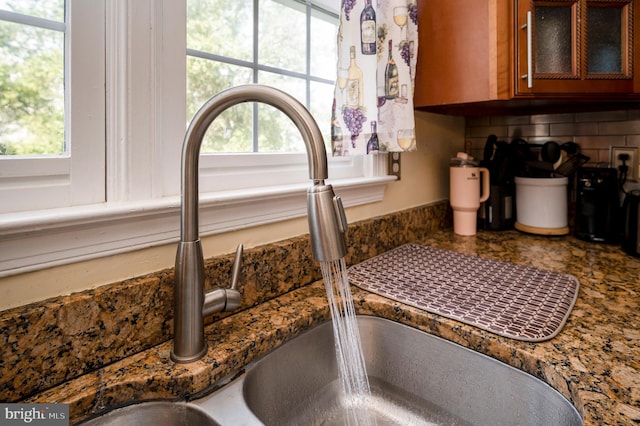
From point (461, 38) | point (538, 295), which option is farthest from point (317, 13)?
point (538, 295)

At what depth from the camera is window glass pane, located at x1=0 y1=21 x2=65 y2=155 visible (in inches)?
21.6

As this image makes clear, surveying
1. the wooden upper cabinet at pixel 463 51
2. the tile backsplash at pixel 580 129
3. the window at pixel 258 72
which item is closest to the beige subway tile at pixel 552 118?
the tile backsplash at pixel 580 129

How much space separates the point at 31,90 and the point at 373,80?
0.76 m

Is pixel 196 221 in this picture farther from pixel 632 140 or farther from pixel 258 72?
pixel 632 140

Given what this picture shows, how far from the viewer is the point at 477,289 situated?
0.85 meters

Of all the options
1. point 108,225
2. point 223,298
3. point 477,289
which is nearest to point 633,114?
point 477,289

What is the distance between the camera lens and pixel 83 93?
58 centimetres

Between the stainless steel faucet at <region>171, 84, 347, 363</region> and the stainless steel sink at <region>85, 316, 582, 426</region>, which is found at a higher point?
the stainless steel faucet at <region>171, 84, 347, 363</region>

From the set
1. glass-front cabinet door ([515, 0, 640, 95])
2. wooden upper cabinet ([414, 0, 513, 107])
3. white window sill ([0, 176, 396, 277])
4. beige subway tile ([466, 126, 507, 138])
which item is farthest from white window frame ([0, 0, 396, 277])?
beige subway tile ([466, 126, 507, 138])

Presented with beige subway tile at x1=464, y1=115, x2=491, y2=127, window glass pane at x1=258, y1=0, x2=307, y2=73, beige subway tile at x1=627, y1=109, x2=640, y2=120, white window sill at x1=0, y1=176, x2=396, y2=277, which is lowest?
white window sill at x1=0, y1=176, x2=396, y2=277

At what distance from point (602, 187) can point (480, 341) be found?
3.27 feet

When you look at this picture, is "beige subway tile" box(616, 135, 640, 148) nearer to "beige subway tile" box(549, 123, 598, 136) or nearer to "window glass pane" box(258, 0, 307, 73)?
"beige subway tile" box(549, 123, 598, 136)

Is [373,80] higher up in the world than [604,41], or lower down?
lower down

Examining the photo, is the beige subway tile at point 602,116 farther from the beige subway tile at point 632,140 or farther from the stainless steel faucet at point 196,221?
the stainless steel faucet at point 196,221
